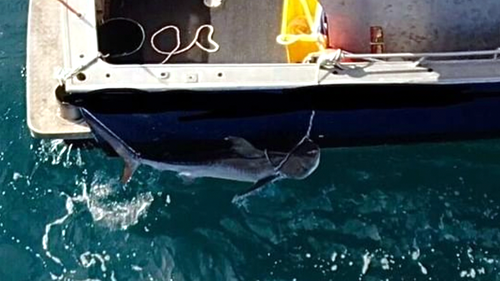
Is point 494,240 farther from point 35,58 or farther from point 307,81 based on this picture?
point 35,58

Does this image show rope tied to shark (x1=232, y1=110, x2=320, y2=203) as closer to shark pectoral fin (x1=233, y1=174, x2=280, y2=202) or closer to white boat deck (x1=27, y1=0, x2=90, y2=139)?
shark pectoral fin (x1=233, y1=174, x2=280, y2=202)

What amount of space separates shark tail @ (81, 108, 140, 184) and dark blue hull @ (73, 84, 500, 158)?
4 centimetres

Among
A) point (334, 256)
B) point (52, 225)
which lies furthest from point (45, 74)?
point (334, 256)

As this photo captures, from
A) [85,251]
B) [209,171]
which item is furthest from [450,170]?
[85,251]

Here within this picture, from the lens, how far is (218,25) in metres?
5.74

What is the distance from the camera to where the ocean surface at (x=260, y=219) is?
5918mm

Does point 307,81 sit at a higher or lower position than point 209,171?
higher

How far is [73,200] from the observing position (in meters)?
6.11

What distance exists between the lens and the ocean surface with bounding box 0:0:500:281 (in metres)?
5.92

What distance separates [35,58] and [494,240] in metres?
2.87

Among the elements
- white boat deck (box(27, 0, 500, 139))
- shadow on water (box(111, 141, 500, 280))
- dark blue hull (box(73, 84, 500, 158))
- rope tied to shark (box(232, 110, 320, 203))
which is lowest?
shadow on water (box(111, 141, 500, 280))

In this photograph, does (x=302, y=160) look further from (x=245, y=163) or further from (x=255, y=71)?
(x=255, y=71)

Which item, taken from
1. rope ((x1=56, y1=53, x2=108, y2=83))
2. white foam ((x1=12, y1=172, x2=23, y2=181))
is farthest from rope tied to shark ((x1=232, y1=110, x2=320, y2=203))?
white foam ((x1=12, y1=172, x2=23, y2=181))

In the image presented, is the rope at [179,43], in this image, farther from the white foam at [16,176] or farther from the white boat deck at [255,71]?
the white foam at [16,176]
